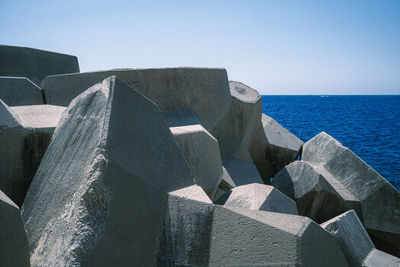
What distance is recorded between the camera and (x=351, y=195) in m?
3.67

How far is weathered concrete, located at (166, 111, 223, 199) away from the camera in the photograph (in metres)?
2.79

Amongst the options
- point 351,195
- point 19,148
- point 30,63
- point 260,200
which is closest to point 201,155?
point 260,200

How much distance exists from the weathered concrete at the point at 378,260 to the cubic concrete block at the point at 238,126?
2.60 m

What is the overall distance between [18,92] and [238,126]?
120 inches

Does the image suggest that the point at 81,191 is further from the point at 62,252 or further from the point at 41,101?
the point at 41,101

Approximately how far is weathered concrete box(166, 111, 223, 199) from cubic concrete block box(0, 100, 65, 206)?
1.11 m

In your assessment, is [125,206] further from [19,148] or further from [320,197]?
[320,197]

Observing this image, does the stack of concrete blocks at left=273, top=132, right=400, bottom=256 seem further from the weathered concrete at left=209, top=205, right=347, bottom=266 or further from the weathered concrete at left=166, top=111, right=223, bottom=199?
the weathered concrete at left=209, top=205, right=347, bottom=266

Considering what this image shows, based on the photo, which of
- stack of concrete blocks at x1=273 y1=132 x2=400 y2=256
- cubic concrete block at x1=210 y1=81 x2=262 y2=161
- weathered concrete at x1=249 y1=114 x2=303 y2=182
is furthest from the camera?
weathered concrete at x1=249 y1=114 x2=303 y2=182

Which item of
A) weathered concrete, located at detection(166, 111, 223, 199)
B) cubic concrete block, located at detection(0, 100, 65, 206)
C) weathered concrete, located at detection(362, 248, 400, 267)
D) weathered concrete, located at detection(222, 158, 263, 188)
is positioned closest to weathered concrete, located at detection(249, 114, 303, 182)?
weathered concrete, located at detection(222, 158, 263, 188)

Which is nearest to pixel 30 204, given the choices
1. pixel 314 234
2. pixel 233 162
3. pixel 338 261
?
pixel 314 234

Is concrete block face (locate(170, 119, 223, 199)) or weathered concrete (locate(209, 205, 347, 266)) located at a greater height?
weathered concrete (locate(209, 205, 347, 266))

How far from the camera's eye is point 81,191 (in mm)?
1276

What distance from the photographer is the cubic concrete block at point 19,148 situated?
190 centimetres
